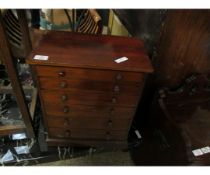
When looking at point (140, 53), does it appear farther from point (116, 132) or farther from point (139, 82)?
point (116, 132)

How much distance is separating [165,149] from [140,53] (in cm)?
55

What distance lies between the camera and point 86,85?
37.6 inches

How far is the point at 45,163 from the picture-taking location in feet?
4.27

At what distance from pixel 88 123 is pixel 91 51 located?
425 mm

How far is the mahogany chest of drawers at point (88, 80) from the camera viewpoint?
888 mm

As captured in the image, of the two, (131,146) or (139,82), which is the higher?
(139,82)

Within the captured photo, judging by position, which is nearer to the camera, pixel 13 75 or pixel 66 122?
pixel 13 75

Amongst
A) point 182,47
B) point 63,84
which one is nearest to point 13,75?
point 63,84

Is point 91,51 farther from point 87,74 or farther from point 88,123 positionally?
point 88,123

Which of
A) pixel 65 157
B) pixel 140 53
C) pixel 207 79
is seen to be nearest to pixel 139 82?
pixel 140 53

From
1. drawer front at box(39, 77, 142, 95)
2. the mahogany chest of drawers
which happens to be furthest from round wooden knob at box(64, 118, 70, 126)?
drawer front at box(39, 77, 142, 95)
